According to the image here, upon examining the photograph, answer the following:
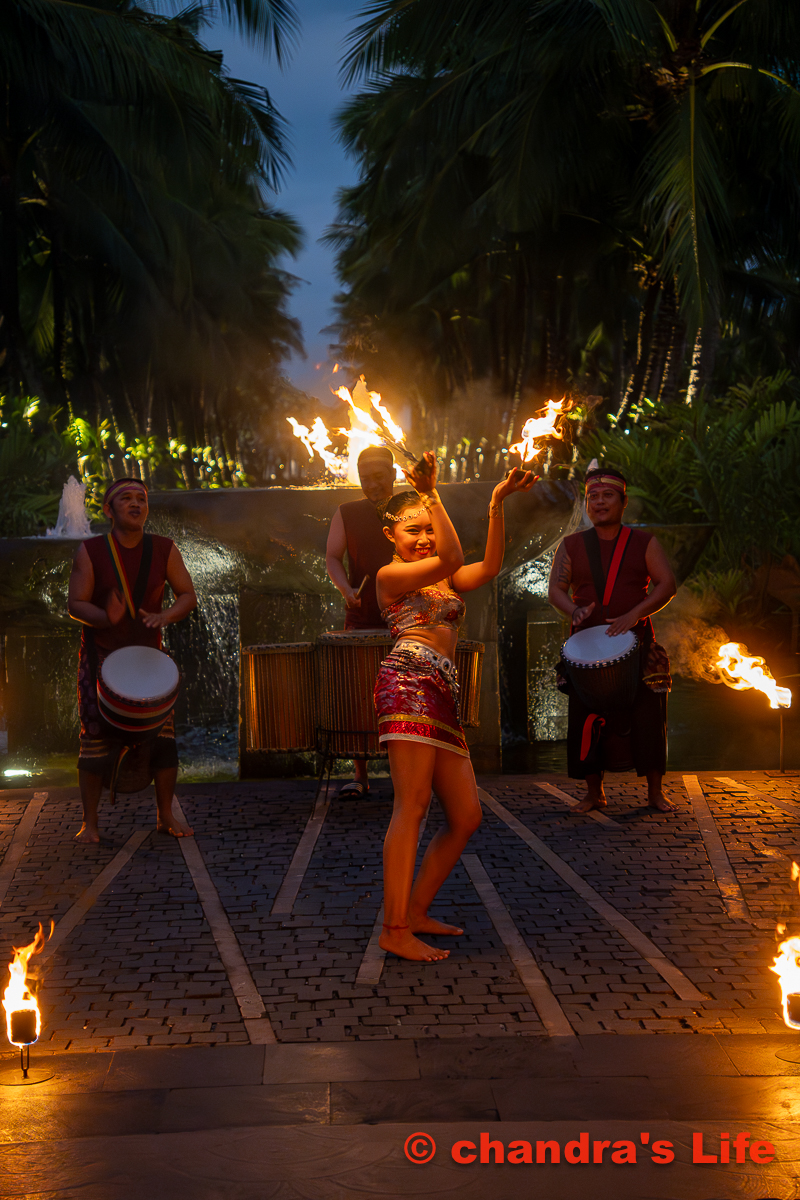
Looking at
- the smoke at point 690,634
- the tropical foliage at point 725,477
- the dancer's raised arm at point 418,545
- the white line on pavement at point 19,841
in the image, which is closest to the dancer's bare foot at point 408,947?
the dancer's raised arm at point 418,545

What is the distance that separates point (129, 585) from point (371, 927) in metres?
2.48

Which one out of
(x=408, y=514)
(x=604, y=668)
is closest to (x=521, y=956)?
(x=408, y=514)

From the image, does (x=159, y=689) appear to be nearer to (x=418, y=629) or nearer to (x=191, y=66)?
(x=418, y=629)

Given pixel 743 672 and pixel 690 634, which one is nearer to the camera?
pixel 743 672

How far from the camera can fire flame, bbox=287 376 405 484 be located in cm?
457

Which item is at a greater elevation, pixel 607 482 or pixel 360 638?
pixel 607 482

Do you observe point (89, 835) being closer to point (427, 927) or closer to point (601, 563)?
point (427, 927)

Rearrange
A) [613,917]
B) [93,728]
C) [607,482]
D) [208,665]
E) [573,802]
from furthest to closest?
[208,665] < [573,802] < [607,482] < [93,728] < [613,917]

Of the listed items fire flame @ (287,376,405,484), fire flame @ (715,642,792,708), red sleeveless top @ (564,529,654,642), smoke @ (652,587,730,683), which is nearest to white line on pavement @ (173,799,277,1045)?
fire flame @ (287,376,405,484)

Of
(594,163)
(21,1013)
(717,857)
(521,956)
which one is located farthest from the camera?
(594,163)

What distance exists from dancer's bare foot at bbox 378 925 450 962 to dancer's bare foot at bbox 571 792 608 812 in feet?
8.65

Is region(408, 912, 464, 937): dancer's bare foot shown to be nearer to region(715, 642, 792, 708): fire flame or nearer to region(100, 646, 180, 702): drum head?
region(100, 646, 180, 702): drum head

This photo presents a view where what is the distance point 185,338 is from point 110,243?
22.1 ft

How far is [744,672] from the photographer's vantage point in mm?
8602
